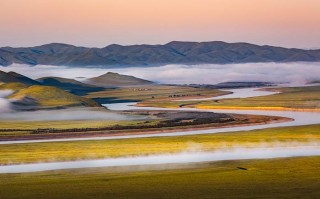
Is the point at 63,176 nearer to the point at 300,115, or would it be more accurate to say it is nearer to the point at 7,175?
the point at 7,175

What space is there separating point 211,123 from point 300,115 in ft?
59.4

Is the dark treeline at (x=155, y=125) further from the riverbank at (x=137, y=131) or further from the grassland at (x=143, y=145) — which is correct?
the grassland at (x=143, y=145)

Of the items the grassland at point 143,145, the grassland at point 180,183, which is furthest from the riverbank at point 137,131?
the grassland at point 180,183

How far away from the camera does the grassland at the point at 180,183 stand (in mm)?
37812

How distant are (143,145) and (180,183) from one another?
79.2ft

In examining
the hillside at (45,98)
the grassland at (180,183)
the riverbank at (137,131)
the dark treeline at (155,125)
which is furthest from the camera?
the hillside at (45,98)

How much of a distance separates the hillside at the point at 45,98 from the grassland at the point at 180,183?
8496 cm

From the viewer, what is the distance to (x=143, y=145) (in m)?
65.4

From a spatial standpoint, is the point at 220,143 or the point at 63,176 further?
the point at 220,143

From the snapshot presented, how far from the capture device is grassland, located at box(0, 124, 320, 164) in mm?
58656

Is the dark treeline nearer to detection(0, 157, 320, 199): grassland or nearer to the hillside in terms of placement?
detection(0, 157, 320, 199): grassland

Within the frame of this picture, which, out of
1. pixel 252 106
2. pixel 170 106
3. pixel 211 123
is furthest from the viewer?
pixel 170 106

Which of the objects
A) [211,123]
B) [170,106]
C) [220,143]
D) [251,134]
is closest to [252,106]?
[170,106]

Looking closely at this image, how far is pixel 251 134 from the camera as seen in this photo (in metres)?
75.2
